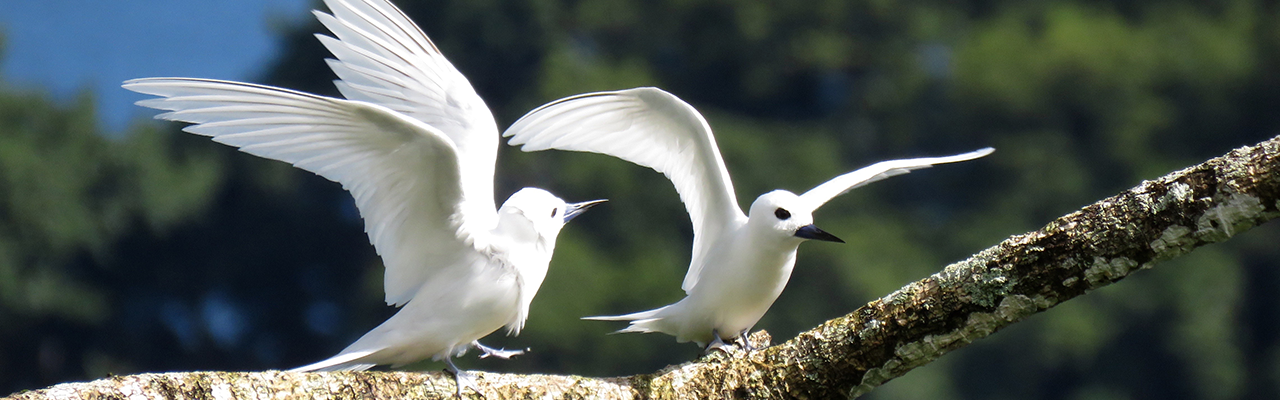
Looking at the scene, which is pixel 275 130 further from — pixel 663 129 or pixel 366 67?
pixel 663 129

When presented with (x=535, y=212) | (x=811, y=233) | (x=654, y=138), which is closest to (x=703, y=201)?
(x=654, y=138)

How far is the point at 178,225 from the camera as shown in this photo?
112ft

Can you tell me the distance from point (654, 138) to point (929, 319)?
101 inches

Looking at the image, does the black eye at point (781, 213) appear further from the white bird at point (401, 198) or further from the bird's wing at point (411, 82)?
the bird's wing at point (411, 82)

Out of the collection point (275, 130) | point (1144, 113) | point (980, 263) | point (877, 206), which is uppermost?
point (275, 130)

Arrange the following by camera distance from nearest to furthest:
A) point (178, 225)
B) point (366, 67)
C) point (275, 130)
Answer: point (275, 130), point (366, 67), point (178, 225)

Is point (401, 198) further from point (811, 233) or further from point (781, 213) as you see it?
point (811, 233)

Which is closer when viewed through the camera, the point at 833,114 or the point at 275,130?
the point at 275,130

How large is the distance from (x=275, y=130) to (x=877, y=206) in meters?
32.9

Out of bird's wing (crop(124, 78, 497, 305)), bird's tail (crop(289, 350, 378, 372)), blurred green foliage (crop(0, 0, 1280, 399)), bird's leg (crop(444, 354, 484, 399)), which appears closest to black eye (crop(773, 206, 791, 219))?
bird's wing (crop(124, 78, 497, 305))

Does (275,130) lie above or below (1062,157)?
above

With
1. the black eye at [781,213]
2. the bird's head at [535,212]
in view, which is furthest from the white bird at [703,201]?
the bird's head at [535,212]

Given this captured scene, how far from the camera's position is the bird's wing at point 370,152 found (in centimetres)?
452

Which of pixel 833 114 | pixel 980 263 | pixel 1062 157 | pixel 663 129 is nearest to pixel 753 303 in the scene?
pixel 663 129
